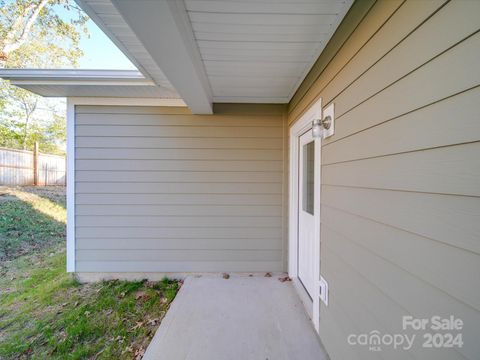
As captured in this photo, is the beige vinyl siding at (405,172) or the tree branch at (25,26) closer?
the beige vinyl siding at (405,172)

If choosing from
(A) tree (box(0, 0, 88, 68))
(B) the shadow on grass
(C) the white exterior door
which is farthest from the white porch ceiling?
(A) tree (box(0, 0, 88, 68))

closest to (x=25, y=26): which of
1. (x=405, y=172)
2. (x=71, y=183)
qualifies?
(x=71, y=183)

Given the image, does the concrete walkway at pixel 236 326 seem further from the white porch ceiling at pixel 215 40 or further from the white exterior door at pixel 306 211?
the white porch ceiling at pixel 215 40

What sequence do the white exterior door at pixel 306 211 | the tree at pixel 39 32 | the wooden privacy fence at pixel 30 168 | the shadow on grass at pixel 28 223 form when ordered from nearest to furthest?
the white exterior door at pixel 306 211
the shadow on grass at pixel 28 223
the tree at pixel 39 32
the wooden privacy fence at pixel 30 168

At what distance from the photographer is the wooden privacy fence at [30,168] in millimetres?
6625

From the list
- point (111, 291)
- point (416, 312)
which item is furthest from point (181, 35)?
point (111, 291)

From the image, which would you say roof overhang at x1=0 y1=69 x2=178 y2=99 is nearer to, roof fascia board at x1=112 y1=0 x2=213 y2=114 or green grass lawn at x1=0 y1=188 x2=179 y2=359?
roof fascia board at x1=112 y1=0 x2=213 y2=114

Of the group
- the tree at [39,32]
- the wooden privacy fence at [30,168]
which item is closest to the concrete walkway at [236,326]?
the tree at [39,32]

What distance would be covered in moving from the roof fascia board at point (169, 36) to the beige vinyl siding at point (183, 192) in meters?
1.08

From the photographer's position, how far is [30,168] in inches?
287

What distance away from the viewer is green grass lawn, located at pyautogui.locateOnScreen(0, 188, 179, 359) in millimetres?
1933

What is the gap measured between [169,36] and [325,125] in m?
1.25

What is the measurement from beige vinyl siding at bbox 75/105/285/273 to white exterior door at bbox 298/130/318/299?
1.29 feet

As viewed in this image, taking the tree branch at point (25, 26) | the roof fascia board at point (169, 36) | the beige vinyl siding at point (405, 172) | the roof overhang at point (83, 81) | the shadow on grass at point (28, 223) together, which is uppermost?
the tree branch at point (25, 26)
